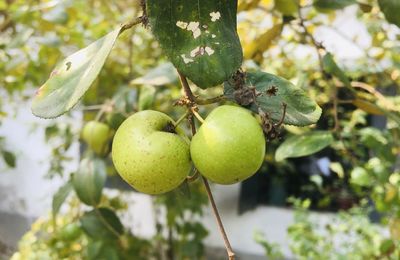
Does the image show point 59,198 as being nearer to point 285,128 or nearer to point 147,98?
point 147,98

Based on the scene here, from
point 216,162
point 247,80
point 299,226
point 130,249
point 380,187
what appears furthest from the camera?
point 130,249

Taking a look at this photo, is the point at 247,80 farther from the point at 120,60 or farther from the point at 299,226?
the point at 120,60

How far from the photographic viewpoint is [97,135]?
109cm

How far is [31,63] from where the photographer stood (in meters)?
1.80

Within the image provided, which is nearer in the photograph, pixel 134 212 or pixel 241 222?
pixel 241 222

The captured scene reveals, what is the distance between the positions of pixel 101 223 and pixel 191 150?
743 millimetres

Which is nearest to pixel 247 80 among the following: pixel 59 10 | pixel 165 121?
pixel 165 121

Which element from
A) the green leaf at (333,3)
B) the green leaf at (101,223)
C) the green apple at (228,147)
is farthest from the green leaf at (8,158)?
the green apple at (228,147)

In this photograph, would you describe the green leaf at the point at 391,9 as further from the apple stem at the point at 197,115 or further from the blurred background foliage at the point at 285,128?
the apple stem at the point at 197,115

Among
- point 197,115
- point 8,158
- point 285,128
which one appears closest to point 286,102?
point 197,115

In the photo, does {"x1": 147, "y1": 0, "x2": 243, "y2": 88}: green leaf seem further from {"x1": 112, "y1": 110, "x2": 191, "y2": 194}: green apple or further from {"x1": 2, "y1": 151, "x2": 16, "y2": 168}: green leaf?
{"x1": 2, "y1": 151, "x2": 16, "y2": 168}: green leaf

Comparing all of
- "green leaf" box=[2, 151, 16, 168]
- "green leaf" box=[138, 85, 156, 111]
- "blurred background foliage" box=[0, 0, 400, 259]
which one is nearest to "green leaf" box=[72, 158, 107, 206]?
"blurred background foliage" box=[0, 0, 400, 259]

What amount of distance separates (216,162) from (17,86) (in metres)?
1.64

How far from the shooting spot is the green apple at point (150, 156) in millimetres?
475
